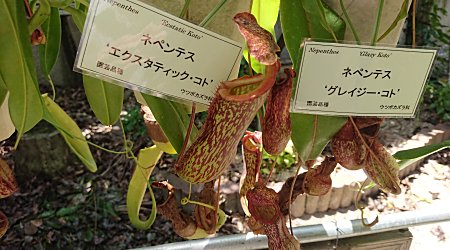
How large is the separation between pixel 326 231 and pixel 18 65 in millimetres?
513

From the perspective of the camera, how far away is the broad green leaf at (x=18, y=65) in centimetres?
44

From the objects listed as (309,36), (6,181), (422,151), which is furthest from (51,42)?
(422,151)

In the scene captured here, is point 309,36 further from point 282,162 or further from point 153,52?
point 282,162

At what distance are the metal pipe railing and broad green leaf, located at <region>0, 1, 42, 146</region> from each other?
1.00ft

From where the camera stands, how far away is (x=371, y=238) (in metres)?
0.78

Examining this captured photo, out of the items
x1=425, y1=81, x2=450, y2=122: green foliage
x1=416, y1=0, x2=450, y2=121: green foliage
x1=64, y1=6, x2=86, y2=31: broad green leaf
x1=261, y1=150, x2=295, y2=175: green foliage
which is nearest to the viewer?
x1=64, y1=6, x2=86, y2=31: broad green leaf

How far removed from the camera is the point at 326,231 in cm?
72

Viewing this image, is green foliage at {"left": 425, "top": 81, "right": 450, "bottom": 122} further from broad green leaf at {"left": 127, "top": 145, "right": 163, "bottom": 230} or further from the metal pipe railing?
broad green leaf at {"left": 127, "top": 145, "right": 163, "bottom": 230}

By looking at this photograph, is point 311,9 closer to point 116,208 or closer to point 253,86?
point 253,86

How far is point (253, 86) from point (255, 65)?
122 mm

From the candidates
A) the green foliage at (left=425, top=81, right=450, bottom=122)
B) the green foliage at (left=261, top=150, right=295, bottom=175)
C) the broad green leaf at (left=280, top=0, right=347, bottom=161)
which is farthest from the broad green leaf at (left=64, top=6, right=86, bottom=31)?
the green foliage at (left=425, top=81, right=450, bottom=122)

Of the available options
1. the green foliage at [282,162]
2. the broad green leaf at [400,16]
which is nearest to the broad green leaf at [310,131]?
the broad green leaf at [400,16]

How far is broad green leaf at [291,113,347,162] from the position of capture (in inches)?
19.2

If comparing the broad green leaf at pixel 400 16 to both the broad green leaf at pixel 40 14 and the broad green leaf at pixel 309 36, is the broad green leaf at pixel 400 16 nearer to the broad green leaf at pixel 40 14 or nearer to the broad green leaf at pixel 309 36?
the broad green leaf at pixel 309 36
